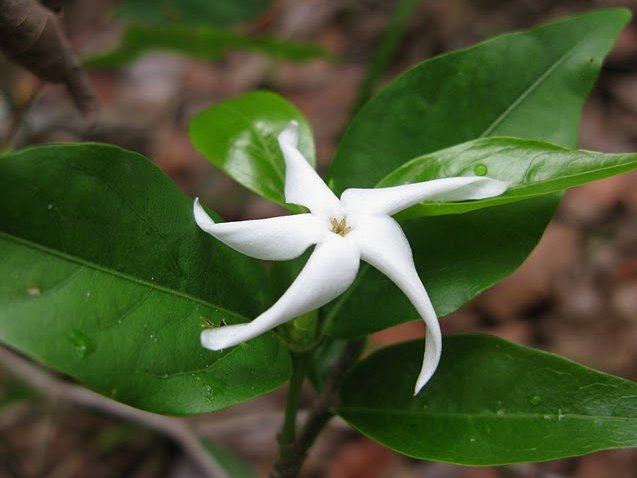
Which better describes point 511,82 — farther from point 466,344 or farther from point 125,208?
point 125,208

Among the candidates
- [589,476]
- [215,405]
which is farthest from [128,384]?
[589,476]

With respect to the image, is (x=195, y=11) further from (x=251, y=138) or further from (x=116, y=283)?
(x=116, y=283)

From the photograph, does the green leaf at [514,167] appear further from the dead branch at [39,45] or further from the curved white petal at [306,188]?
the dead branch at [39,45]

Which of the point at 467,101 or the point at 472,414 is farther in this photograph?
the point at 467,101

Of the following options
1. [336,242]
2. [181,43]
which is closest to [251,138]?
[336,242]

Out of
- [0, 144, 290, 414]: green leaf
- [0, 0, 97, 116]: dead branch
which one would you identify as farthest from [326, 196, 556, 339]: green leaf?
[0, 0, 97, 116]: dead branch

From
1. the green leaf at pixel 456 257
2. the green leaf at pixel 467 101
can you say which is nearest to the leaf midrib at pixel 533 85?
the green leaf at pixel 467 101

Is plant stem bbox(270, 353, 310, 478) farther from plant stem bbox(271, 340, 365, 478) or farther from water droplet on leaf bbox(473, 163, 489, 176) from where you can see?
water droplet on leaf bbox(473, 163, 489, 176)
